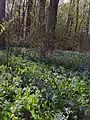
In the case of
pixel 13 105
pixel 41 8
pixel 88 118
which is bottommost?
pixel 88 118

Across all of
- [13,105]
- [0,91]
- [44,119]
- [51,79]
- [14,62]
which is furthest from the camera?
[14,62]

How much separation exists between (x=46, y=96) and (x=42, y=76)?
127 cm

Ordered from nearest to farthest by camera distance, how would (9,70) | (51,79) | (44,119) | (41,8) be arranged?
(44,119), (51,79), (9,70), (41,8)

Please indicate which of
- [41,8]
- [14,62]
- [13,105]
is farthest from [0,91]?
[41,8]

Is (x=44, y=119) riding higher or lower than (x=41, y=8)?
lower

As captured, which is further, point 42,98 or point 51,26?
point 51,26

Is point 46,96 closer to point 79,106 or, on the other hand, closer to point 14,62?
point 79,106

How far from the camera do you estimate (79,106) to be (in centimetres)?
368

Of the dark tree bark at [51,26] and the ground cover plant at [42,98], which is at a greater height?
the dark tree bark at [51,26]

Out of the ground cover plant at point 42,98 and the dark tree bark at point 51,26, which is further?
the dark tree bark at point 51,26

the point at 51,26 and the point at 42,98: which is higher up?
the point at 51,26

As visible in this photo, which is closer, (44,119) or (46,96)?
(44,119)

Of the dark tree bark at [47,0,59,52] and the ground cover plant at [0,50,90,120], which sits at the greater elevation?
the dark tree bark at [47,0,59,52]

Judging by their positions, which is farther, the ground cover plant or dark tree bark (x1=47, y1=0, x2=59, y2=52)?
dark tree bark (x1=47, y1=0, x2=59, y2=52)
